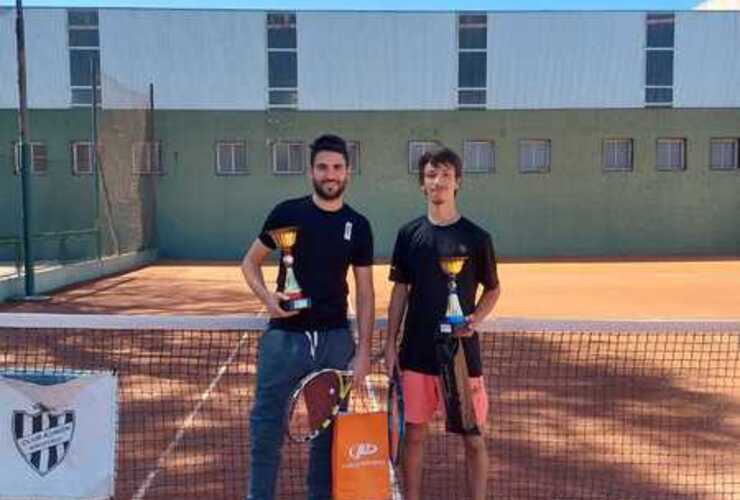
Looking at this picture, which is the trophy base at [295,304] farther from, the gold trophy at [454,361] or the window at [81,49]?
the window at [81,49]

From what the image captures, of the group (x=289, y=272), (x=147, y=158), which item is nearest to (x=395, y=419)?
(x=289, y=272)

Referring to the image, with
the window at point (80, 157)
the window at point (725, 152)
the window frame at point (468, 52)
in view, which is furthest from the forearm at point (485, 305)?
the window at point (725, 152)

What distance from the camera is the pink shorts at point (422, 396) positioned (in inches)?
150

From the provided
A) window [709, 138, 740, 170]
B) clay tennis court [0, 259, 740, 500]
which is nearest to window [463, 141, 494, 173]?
window [709, 138, 740, 170]

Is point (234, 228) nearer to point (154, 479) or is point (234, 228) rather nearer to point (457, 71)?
point (457, 71)

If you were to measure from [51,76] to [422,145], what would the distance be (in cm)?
1308

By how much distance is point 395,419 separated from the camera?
3.82m

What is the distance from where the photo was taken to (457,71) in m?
27.8

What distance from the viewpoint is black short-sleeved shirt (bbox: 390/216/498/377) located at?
12.3 ft

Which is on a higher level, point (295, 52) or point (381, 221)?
point (295, 52)

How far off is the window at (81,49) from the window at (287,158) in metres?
6.62

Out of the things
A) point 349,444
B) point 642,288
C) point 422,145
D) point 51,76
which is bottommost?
point 642,288

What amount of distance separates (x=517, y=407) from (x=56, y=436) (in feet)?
13.5

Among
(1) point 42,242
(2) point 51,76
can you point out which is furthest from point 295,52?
(1) point 42,242
